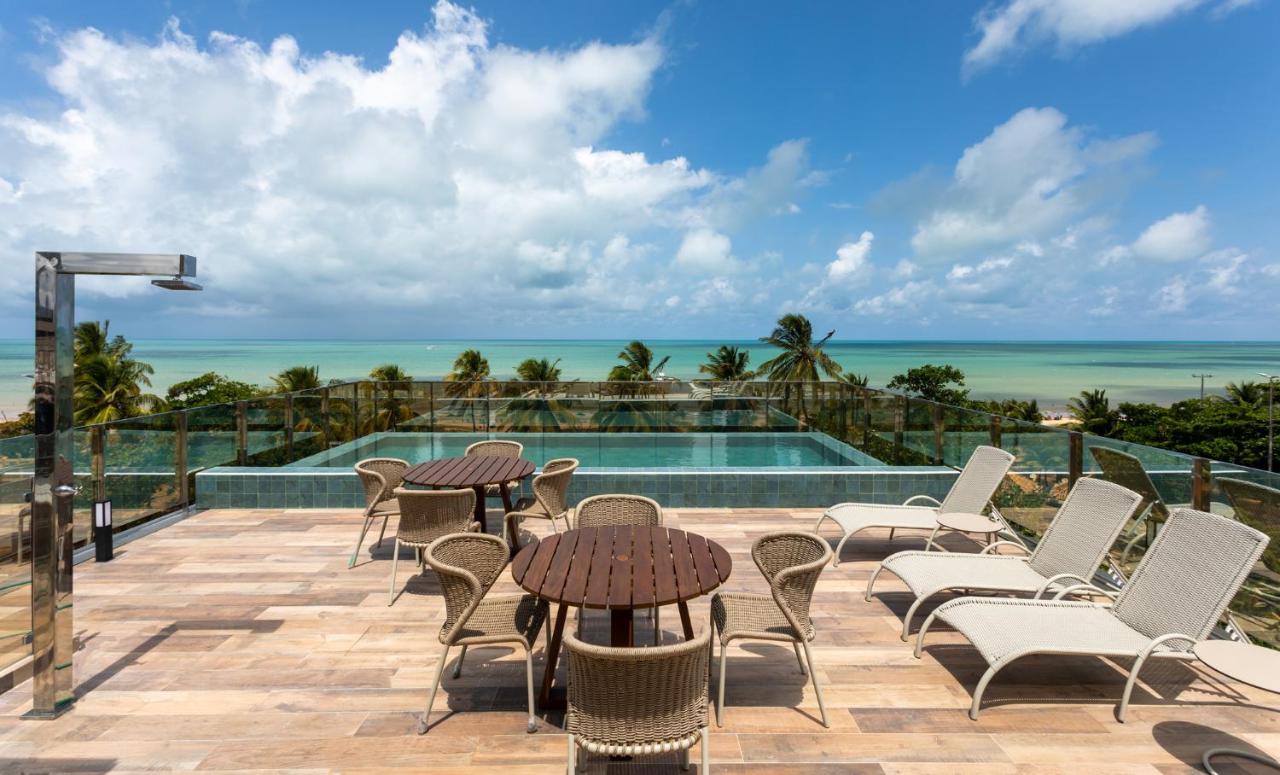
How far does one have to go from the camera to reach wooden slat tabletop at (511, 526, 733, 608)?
2404mm

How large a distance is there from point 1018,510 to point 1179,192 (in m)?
81.9

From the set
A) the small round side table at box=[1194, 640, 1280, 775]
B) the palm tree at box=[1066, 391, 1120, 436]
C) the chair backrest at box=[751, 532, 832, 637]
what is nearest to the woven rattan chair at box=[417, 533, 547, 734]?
the chair backrest at box=[751, 532, 832, 637]

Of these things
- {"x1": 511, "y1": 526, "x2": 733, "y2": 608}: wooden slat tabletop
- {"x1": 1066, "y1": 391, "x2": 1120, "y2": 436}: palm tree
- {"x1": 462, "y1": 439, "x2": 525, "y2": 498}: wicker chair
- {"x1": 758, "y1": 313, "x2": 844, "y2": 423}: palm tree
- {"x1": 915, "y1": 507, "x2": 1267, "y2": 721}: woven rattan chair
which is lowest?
{"x1": 1066, "y1": 391, "x2": 1120, "y2": 436}: palm tree

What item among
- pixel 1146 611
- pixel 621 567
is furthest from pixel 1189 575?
pixel 621 567

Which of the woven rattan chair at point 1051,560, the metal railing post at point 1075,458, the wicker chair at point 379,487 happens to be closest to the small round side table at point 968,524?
Answer: the woven rattan chair at point 1051,560

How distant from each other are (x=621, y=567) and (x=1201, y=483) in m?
3.48

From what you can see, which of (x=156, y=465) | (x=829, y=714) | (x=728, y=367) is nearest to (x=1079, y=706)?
(x=829, y=714)

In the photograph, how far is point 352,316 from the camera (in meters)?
42.1

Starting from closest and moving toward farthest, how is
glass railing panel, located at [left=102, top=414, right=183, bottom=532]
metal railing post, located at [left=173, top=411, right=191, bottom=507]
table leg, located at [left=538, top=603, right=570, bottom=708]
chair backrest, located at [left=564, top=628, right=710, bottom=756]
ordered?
chair backrest, located at [left=564, top=628, right=710, bottom=756] → table leg, located at [left=538, top=603, right=570, bottom=708] → glass railing panel, located at [left=102, top=414, right=183, bottom=532] → metal railing post, located at [left=173, top=411, right=191, bottom=507]

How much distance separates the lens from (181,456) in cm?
619

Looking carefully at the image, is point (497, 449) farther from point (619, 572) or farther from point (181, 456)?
point (619, 572)

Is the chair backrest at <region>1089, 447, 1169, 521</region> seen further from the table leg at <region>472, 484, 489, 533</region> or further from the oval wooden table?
the table leg at <region>472, 484, 489, 533</region>

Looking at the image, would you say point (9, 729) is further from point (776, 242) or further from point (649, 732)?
point (776, 242)

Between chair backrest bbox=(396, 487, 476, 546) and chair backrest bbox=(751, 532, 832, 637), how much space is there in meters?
2.04
